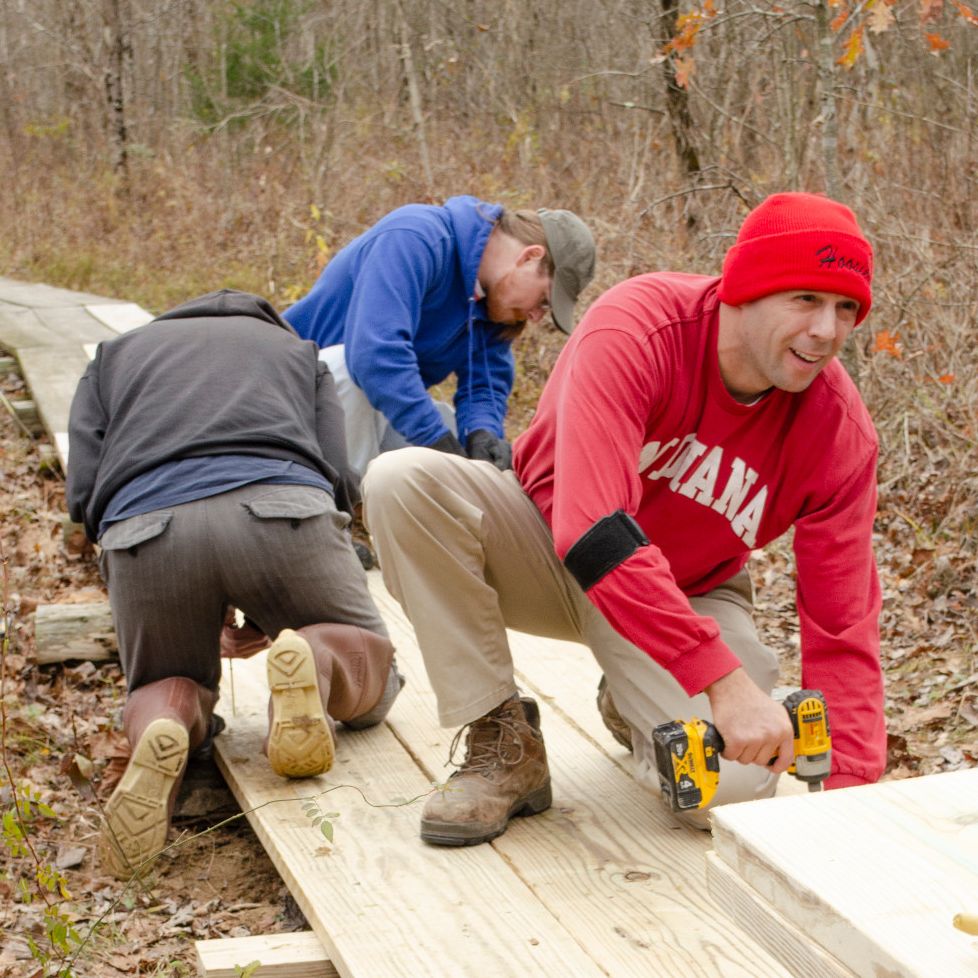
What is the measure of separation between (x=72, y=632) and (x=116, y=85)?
1127cm

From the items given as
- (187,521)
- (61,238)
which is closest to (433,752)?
Answer: (187,521)

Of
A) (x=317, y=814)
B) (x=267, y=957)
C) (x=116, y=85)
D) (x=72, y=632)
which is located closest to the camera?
(x=267, y=957)

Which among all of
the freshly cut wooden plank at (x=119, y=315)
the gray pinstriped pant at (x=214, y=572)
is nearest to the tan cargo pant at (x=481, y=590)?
the gray pinstriped pant at (x=214, y=572)

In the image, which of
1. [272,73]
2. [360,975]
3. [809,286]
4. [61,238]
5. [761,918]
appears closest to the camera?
[761,918]

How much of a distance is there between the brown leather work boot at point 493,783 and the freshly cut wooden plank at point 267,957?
0.43 metres

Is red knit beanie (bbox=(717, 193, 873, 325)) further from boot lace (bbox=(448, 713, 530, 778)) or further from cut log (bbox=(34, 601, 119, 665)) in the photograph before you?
cut log (bbox=(34, 601, 119, 665))

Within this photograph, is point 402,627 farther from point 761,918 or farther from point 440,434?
point 761,918

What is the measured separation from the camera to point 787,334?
8.96ft

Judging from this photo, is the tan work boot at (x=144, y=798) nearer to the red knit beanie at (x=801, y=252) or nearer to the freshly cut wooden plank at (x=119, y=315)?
the red knit beanie at (x=801, y=252)

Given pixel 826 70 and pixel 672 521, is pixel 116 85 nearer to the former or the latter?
pixel 826 70

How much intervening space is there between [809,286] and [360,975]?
1.63 m

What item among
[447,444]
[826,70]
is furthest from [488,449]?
[826,70]

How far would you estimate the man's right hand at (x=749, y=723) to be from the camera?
A: 245cm

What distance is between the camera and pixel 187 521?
3.20 metres
